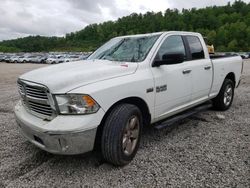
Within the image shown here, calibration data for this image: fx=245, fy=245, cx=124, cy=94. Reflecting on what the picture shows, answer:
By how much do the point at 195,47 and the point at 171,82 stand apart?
1.34m

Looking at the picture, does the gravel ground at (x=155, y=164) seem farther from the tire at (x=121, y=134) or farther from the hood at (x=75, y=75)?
the hood at (x=75, y=75)

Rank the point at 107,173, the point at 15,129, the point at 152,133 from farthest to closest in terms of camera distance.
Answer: the point at 15,129 < the point at 152,133 < the point at 107,173

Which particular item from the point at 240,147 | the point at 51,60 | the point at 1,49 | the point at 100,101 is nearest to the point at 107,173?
the point at 100,101

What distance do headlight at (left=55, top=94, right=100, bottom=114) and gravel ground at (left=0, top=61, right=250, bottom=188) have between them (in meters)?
0.87

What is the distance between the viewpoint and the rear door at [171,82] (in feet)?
11.9

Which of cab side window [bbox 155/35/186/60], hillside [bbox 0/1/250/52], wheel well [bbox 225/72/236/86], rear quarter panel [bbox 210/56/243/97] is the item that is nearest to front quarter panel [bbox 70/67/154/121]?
cab side window [bbox 155/35/186/60]

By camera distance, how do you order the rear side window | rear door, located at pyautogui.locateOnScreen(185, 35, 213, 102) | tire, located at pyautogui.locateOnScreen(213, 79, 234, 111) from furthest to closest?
tire, located at pyautogui.locateOnScreen(213, 79, 234, 111)
the rear side window
rear door, located at pyautogui.locateOnScreen(185, 35, 213, 102)

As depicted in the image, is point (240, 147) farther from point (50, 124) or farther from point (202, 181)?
point (50, 124)

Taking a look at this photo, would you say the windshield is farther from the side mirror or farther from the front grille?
the front grille

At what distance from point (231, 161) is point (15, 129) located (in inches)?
151

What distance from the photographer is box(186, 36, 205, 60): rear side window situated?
4.60m

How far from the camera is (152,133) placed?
4.44 m

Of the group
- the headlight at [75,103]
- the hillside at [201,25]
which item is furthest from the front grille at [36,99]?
the hillside at [201,25]

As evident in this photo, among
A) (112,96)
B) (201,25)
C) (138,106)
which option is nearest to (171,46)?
(138,106)
